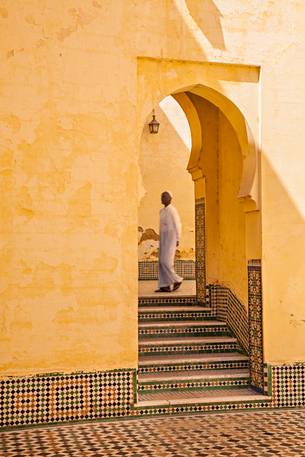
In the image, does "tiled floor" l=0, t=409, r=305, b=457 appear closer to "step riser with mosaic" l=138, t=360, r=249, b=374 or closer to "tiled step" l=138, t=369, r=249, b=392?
"tiled step" l=138, t=369, r=249, b=392

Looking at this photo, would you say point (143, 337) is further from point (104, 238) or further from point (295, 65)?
point (295, 65)

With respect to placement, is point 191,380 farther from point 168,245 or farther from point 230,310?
point 168,245

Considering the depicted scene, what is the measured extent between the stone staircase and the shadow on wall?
3.12 metres

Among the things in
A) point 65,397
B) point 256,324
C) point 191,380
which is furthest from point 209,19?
point 65,397

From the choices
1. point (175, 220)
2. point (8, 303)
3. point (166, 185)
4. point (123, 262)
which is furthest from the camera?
point (166, 185)

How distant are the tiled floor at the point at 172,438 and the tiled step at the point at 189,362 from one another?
820 millimetres

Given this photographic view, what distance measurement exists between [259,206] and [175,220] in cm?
336

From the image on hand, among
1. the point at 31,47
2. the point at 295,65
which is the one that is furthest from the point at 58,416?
the point at 295,65

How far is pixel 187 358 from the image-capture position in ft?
21.2

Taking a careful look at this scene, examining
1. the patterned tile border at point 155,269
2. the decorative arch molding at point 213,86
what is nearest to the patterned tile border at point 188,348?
the decorative arch molding at point 213,86

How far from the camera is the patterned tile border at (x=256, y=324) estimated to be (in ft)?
19.4

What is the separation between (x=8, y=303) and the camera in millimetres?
5164

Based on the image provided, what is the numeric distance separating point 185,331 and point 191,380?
1037mm

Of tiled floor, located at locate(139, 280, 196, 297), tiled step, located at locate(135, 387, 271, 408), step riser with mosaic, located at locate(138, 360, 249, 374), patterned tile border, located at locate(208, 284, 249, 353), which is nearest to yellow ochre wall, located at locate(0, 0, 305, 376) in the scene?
tiled step, located at locate(135, 387, 271, 408)
